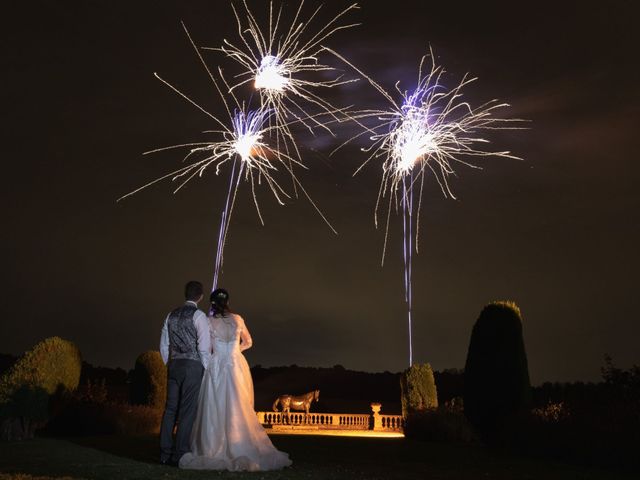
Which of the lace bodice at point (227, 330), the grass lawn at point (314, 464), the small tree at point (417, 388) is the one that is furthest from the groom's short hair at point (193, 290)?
the small tree at point (417, 388)

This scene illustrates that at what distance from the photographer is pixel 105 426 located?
18.8 m

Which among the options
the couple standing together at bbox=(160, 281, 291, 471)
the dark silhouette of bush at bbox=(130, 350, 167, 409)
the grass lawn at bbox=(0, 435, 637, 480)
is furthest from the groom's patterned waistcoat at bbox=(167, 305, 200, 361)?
the dark silhouette of bush at bbox=(130, 350, 167, 409)

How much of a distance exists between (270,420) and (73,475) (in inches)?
954

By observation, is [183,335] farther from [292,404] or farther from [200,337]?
[292,404]

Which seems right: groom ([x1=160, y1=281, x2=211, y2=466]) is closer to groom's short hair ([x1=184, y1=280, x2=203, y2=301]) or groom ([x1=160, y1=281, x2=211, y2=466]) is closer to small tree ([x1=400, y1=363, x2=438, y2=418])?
groom's short hair ([x1=184, y1=280, x2=203, y2=301])

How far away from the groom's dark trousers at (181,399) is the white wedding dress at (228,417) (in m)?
0.12

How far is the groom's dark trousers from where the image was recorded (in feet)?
33.6

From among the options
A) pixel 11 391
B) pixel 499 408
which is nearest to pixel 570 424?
pixel 499 408

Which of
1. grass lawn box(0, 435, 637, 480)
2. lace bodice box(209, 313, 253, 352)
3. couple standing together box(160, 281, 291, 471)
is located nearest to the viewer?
grass lawn box(0, 435, 637, 480)

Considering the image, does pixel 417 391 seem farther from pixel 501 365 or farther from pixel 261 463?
pixel 261 463

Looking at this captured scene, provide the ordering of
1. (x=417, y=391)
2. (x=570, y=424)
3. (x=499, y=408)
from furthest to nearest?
(x=417, y=391), (x=499, y=408), (x=570, y=424)

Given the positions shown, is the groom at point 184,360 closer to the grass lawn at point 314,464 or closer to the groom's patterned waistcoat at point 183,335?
the groom's patterned waistcoat at point 183,335

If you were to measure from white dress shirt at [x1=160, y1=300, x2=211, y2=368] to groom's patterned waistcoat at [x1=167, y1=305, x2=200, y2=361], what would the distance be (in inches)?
2.0

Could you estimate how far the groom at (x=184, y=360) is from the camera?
1026 cm
